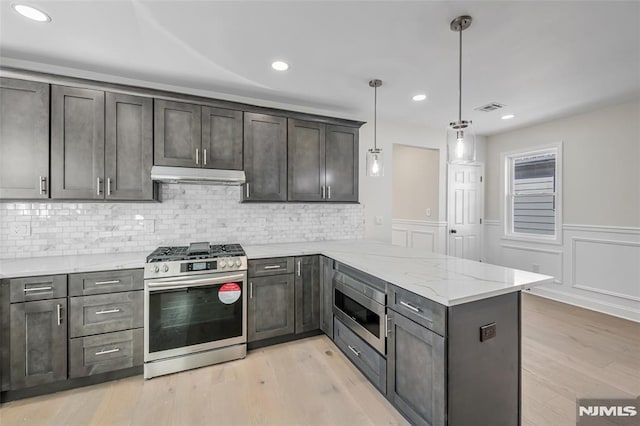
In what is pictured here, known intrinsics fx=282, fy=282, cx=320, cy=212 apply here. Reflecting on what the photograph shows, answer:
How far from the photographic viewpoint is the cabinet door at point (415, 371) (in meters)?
1.55

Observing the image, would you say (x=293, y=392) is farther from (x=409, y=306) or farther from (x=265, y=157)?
(x=265, y=157)

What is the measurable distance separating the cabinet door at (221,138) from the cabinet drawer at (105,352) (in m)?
1.67

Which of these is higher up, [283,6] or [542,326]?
[283,6]

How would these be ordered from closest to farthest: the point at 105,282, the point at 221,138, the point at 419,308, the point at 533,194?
1. the point at 419,308
2. the point at 105,282
3. the point at 221,138
4. the point at 533,194

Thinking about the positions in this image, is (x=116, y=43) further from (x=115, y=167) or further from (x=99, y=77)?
(x=115, y=167)

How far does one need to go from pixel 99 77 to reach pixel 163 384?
2922 millimetres

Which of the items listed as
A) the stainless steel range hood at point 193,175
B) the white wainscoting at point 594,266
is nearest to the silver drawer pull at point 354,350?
the stainless steel range hood at point 193,175

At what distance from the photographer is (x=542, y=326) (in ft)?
11.0

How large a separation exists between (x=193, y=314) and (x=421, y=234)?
161 inches

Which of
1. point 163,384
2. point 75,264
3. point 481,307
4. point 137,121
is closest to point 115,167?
point 137,121

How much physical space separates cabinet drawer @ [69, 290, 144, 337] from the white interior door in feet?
15.0

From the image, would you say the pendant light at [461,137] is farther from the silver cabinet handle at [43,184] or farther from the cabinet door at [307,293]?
the silver cabinet handle at [43,184]

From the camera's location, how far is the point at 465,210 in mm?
→ 5070
